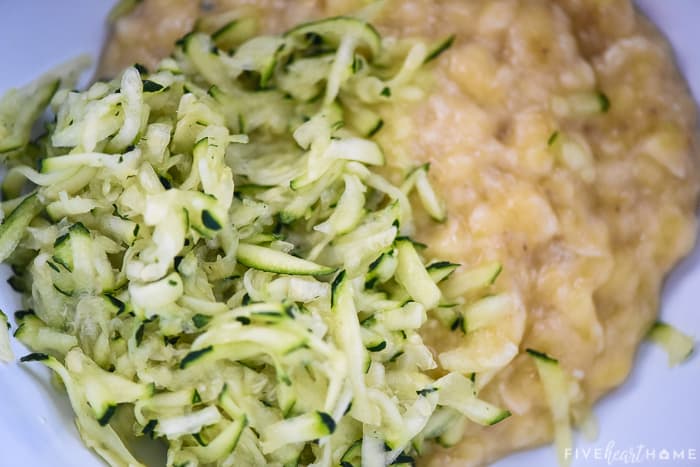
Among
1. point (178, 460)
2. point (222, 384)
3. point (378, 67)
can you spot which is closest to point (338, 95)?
point (378, 67)

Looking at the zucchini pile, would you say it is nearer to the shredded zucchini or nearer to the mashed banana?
the mashed banana

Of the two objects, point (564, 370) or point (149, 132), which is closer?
point (149, 132)

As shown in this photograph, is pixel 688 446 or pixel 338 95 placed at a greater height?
pixel 338 95

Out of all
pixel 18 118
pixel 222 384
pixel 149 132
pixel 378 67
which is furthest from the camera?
pixel 378 67

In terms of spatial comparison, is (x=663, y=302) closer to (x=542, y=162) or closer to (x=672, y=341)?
(x=672, y=341)

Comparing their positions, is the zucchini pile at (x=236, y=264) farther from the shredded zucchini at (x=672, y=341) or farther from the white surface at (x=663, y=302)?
the shredded zucchini at (x=672, y=341)

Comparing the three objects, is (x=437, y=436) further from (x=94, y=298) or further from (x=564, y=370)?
(x=94, y=298)

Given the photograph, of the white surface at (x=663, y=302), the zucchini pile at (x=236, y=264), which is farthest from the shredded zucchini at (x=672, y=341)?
the zucchini pile at (x=236, y=264)

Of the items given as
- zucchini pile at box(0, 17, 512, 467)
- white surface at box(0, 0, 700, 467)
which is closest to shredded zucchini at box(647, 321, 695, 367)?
white surface at box(0, 0, 700, 467)
